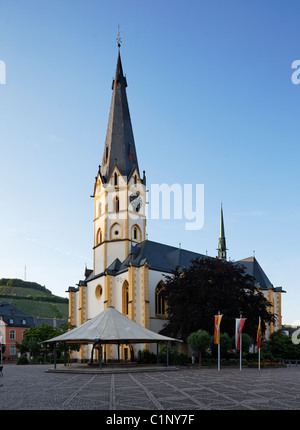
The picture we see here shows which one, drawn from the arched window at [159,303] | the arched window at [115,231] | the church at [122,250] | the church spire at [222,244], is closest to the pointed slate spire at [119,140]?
the church at [122,250]

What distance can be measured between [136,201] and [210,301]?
60.7 ft

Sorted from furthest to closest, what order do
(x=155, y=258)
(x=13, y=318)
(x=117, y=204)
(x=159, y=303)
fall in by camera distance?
(x=13, y=318) < (x=117, y=204) < (x=155, y=258) < (x=159, y=303)

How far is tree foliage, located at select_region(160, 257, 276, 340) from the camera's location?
124ft

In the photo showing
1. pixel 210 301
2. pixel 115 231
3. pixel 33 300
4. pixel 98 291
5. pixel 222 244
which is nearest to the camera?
pixel 210 301

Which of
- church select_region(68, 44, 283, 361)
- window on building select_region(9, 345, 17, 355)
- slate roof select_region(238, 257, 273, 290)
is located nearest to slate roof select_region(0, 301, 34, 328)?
window on building select_region(9, 345, 17, 355)

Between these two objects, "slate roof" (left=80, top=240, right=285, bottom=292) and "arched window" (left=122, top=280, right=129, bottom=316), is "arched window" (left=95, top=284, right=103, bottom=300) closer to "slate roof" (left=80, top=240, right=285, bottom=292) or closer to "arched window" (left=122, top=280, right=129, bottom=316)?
"slate roof" (left=80, top=240, right=285, bottom=292)

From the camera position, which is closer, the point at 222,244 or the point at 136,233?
the point at 136,233

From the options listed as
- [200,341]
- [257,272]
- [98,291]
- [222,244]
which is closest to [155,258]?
[98,291]

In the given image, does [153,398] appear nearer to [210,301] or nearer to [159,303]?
[210,301]

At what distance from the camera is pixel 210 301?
37.5 metres

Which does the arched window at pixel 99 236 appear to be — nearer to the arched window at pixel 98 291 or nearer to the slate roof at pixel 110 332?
the arched window at pixel 98 291

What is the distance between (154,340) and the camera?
30109 millimetres

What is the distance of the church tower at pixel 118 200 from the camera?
50781 millimetres
